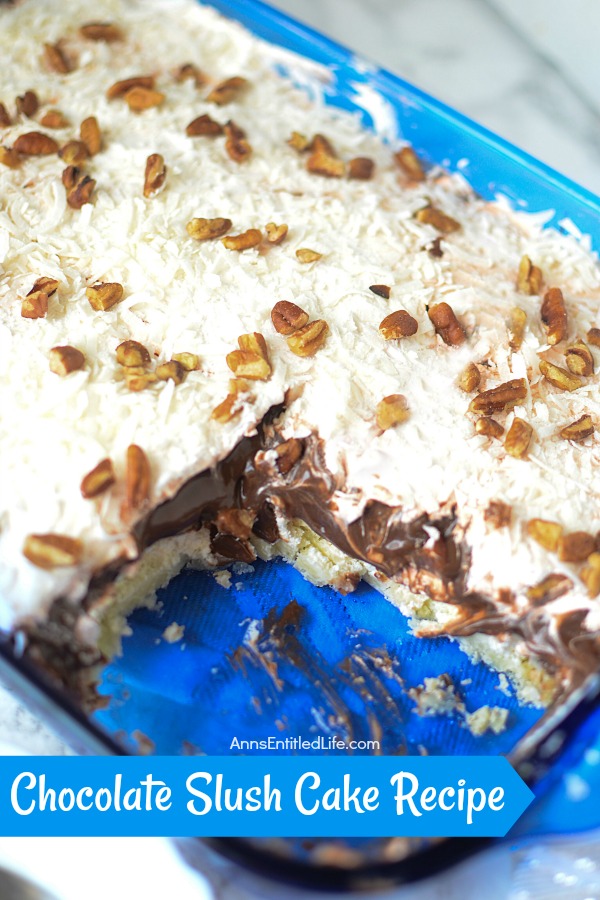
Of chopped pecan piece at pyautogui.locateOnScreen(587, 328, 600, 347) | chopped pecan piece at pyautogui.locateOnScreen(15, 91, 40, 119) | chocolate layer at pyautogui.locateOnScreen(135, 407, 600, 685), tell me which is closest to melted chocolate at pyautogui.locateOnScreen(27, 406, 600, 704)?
chocolate layer at pyautogui.locateOnScreen(135, 407, 600, 685)

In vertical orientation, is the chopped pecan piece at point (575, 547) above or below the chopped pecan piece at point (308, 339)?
above

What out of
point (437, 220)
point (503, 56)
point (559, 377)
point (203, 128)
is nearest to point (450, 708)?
point (559, 377)

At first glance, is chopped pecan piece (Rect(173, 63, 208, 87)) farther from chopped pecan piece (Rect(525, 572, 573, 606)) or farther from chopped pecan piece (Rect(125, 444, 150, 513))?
chopped pecan piece (Rect(525, 572, 573, 606))

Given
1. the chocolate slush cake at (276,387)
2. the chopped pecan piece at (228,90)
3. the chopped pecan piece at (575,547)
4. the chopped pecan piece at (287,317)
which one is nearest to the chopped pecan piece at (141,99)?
the chocolate slush cake at (276,387)

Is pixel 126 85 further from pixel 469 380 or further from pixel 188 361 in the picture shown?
pixel 469 380

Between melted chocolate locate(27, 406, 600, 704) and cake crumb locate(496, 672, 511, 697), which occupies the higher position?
melted chocolate locate(27, 406, 600, 704)

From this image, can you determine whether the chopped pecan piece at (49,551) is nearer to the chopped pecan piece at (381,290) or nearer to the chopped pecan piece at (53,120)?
the chopped pecan piece at (381,290)
